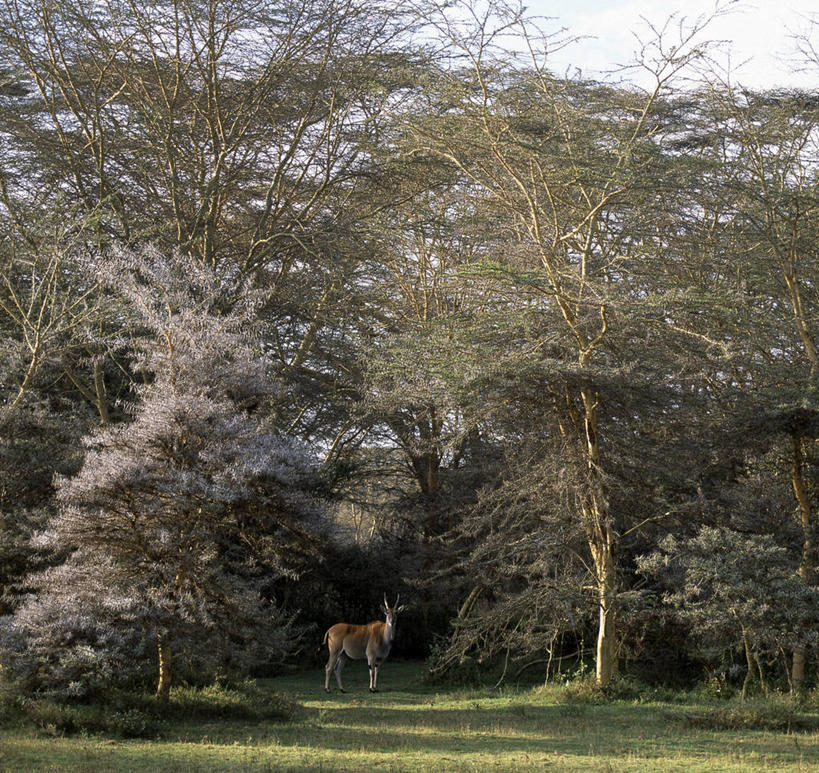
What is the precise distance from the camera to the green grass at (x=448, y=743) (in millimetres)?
8180

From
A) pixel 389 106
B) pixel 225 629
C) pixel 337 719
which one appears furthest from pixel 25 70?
pixel 337 719

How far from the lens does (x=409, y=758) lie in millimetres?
8719

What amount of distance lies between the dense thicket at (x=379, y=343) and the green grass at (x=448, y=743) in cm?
94

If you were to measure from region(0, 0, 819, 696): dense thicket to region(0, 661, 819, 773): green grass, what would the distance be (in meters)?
0.94

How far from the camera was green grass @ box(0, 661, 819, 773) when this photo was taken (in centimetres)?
818

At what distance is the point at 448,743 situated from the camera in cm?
986

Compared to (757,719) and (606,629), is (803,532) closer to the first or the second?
(606,629)

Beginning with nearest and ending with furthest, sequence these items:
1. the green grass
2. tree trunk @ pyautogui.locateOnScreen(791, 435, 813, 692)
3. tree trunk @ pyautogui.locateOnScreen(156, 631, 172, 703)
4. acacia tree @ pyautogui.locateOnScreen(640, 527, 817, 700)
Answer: the green grass
tree trunk @ pyautogui.locateOnScreen(156, 631, 172, 703)
acacia tree @ pyautogui.locateOnScreen(640, 527, 817, 700)
tree trunk @ pyautogui.locateOnScreen(791, 435, 813, 692)

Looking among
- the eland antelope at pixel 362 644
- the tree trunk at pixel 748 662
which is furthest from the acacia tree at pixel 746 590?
the eland antelope at pixel 362 644

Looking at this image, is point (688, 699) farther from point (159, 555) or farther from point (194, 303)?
point (194, 303)

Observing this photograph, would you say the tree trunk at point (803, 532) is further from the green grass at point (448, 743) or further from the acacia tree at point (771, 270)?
the green grass at point (448, 743)

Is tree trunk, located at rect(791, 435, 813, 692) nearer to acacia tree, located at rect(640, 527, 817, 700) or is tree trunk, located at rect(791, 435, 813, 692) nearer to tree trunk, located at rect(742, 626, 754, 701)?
acacia tree, located at rect(640, 527, 817, 700)

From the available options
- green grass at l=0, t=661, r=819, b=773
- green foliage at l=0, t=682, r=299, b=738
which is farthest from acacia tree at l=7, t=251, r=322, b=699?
green grass at l=0, t=661, r=819, b=773

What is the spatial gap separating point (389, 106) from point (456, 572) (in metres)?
8.86
